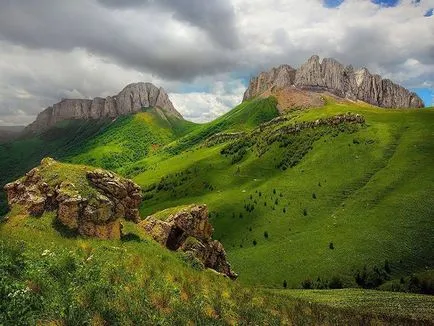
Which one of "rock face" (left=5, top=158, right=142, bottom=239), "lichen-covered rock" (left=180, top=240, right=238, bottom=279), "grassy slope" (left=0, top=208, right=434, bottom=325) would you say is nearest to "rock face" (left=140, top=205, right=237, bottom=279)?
"lichen-covered rock" (left=180, top=240, right=238, bottom=279)

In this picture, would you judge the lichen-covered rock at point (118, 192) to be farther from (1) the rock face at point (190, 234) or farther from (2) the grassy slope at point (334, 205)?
(2) the grassy slope at point (334, 205)

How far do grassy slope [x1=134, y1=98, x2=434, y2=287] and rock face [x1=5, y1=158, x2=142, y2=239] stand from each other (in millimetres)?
55508

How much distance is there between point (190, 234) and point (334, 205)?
8013cm

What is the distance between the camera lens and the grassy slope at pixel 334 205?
9644cm

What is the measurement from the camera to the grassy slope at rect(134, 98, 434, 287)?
96.4 meters

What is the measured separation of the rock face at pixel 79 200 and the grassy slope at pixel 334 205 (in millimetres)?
55508

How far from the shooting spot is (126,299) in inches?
732

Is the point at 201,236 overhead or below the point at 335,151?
below

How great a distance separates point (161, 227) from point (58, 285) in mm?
39779

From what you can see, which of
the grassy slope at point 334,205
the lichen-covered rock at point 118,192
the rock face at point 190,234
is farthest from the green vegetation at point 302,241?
the rock face at point 190,234

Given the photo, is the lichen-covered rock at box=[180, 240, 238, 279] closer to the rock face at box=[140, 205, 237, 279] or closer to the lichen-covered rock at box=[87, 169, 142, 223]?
the rock face at box=[140, 205, 237, 279]

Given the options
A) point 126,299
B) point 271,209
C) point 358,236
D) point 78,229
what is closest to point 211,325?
point 126,299

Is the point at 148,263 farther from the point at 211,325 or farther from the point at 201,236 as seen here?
the point at 201,236

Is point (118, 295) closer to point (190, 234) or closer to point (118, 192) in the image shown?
point (118, 192)
